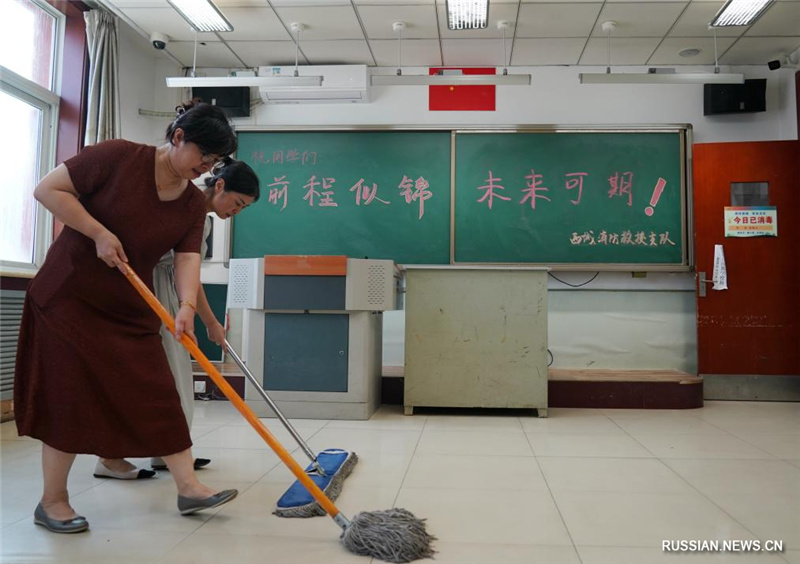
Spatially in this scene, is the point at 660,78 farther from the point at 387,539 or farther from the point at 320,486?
the point at 387,539

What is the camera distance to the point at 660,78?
13.3 ft

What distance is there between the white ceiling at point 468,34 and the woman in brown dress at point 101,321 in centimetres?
Result: 283

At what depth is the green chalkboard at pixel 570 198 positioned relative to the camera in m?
4.55

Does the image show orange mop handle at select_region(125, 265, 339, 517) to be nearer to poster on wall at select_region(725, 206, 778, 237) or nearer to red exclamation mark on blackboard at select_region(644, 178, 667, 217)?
red exclamation mark on blackboard at select_region(644, 178, 667, 217)

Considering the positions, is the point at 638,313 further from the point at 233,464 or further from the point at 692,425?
the point at 233,464

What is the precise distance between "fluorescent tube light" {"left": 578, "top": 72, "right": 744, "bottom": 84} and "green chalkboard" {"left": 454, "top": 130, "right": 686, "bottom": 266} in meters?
0.61

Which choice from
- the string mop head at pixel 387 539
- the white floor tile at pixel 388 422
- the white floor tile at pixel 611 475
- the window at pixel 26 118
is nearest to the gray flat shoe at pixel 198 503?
the string mop head at pixel 387 539

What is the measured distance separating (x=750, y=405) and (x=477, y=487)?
3115 mm

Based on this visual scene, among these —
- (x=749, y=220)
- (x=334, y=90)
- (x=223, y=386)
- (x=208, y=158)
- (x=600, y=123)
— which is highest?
(x=334, y=90)

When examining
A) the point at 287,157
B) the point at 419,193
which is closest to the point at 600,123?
the point at 419,193

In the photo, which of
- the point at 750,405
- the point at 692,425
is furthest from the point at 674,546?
the point at 750,405

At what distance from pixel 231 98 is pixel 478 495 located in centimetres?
411

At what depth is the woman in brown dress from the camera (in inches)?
61.0

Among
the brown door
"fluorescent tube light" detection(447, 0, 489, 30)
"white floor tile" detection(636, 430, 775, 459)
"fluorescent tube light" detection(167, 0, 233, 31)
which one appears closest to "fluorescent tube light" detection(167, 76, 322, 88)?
"fluorescent tube light" detection(167, 0, 233, 31)
